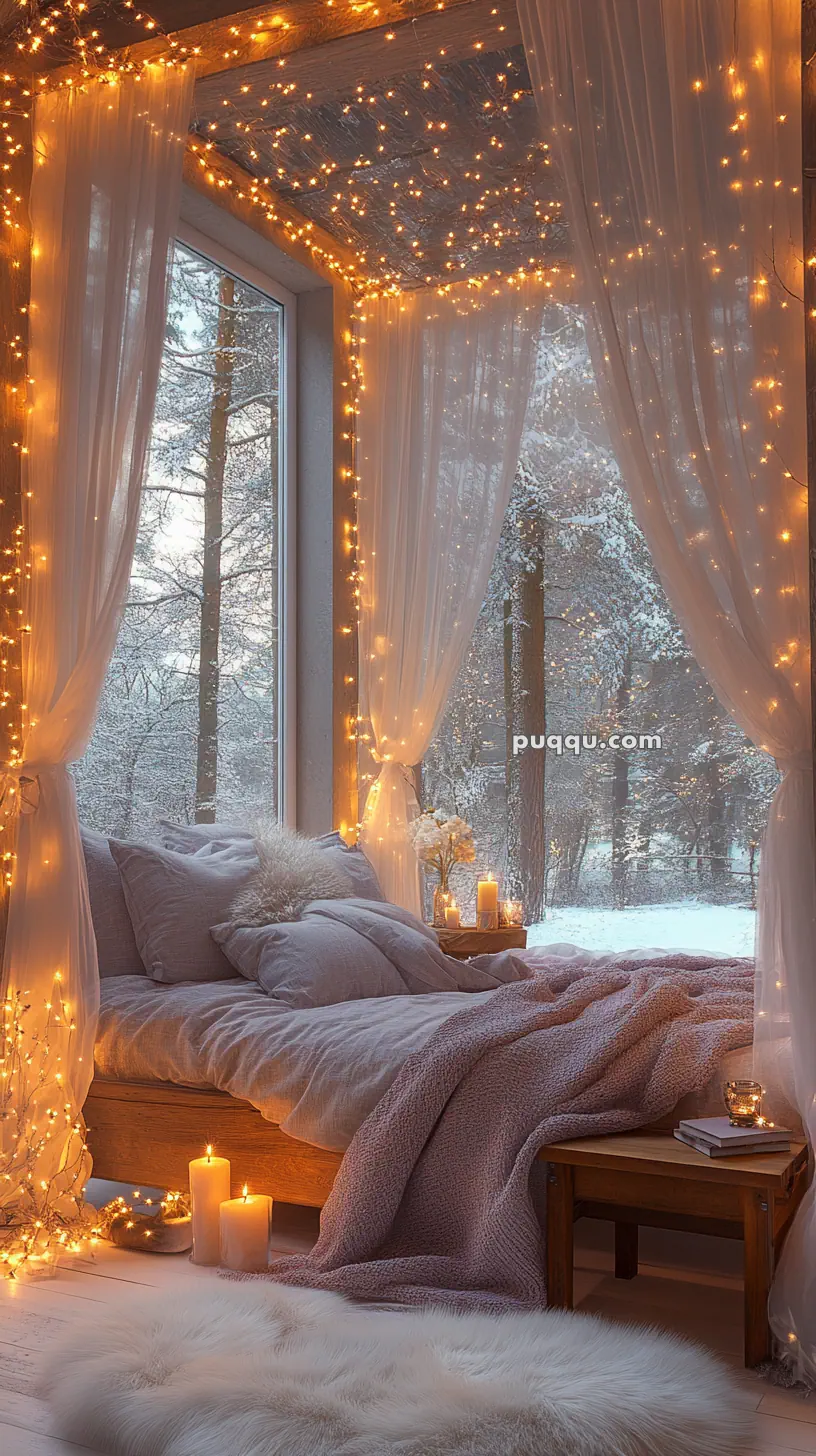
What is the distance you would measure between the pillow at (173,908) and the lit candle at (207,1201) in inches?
27.7

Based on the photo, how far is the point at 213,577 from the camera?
4738 millimetres

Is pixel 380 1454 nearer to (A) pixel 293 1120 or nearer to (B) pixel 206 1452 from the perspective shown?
(B) pixel 206 1452

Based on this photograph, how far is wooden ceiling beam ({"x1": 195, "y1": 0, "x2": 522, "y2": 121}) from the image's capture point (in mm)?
3305

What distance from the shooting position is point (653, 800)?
5219 millimetres

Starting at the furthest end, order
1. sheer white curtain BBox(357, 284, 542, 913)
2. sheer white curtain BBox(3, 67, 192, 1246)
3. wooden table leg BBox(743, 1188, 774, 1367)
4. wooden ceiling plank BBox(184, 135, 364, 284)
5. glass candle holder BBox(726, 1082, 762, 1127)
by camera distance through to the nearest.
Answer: sheer white curtain BBox(357, 284, 542, 913)
wooden ceiling plank BBox(184, 135, 364, 284)
sheer white curtain BBox(3, 67, 192, 1246)
glass candle holder BBox(726, 1082, 762, 1127)
wooden table leg BBox(743, 1188, 774, 1367)

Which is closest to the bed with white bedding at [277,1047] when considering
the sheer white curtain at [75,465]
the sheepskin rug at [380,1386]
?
the sheer white curtain at [75,465]

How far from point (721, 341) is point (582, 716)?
2.80 metres

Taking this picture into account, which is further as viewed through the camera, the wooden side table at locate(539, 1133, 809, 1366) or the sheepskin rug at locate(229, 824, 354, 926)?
the sheepskin rug at locate(229, 824, 354, 926)

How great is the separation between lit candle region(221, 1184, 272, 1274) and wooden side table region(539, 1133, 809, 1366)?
0.66m

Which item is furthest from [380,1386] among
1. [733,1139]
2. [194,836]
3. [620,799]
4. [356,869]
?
[620,799]

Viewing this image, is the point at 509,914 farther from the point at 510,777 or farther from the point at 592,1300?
the point at 592,1300

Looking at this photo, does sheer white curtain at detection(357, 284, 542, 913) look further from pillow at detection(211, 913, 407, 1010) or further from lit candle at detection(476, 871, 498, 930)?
pillow at detection(211, 913, 407, 1010)

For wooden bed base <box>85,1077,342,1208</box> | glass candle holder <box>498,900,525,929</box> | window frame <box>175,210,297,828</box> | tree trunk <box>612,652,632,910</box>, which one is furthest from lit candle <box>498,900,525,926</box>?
wooden bed base <box>85,1077,342,1208</box>

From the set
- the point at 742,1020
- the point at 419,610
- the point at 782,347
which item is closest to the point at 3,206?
the point at 782,347
